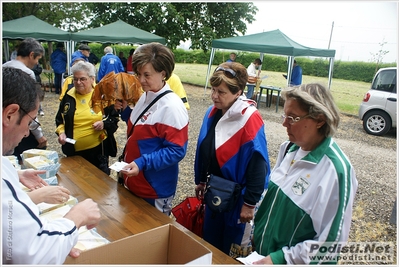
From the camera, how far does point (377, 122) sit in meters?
8.34

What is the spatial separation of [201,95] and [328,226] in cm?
1214

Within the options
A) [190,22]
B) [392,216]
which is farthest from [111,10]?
[392,216]

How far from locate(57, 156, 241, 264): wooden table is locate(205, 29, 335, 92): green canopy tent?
8.25 metres

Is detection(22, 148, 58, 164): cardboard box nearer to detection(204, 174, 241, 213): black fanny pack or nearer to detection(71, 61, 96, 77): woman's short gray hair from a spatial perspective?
detection(71, 61, 96, 77): woman's short gray hair

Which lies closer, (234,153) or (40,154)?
(234,153)

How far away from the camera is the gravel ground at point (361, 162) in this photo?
3.77 metres

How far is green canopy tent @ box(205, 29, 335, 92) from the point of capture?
941 centimetres

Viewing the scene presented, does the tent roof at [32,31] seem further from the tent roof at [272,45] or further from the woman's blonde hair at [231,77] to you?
the woman's blonde hair at [231,77]

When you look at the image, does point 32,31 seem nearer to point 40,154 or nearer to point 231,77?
point 40,154

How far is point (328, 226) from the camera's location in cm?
118

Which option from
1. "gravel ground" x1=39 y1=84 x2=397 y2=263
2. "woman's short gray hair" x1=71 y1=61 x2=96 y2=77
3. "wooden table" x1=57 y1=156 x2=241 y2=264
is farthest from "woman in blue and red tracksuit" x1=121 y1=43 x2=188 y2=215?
"gravel ground" x1=39 y1=84 x2=397 y2=263

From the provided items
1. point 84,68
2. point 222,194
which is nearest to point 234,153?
point 222,194

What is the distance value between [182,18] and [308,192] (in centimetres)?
1558

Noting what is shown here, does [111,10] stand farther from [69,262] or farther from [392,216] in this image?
[69,262]
